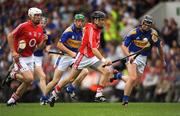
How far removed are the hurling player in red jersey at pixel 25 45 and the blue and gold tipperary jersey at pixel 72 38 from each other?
87 cm

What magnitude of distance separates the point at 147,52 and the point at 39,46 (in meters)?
2.85

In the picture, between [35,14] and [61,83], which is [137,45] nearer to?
[61,83]

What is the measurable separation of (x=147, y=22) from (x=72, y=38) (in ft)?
7.13

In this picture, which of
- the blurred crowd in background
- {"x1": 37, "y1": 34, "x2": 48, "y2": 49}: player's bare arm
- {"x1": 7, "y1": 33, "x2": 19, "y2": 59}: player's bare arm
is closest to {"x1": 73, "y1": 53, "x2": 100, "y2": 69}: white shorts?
{"x1": 37, "y1": 34, "x2": 48, "y2": 49}: player's bare arm

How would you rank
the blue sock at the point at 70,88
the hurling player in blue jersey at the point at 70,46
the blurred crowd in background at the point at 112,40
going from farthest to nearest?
1. the blurred crowd in background at the point at 112,40
2. the blue sock at the point at 70,88
3. the hurling player in blue jersey at the point at 70,46

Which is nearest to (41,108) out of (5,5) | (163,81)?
(163,81)

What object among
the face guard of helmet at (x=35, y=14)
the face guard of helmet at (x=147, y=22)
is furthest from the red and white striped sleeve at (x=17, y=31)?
the face guard of helmet at (x=147, y=22)

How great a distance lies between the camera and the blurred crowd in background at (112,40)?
2647cm

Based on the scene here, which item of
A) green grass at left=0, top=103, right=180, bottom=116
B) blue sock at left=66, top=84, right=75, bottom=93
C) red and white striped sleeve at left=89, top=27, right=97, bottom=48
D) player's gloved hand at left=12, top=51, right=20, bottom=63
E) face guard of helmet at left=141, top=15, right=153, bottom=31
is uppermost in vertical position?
face guard of helmet at left=141, top=15, right=153, bottom=31

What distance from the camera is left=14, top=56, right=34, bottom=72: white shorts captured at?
20.2m

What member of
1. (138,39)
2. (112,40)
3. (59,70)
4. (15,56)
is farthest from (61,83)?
(112,40)

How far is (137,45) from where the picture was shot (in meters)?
21.3

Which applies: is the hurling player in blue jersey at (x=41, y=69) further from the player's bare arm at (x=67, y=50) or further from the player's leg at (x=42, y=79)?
the player's bare arm at (x=67, y=50)

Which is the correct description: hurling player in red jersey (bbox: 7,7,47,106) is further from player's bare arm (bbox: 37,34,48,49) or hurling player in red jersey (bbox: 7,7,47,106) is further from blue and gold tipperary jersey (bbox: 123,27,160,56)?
blue and gold tipperary jersey (bbox: 123,27,160,56)
